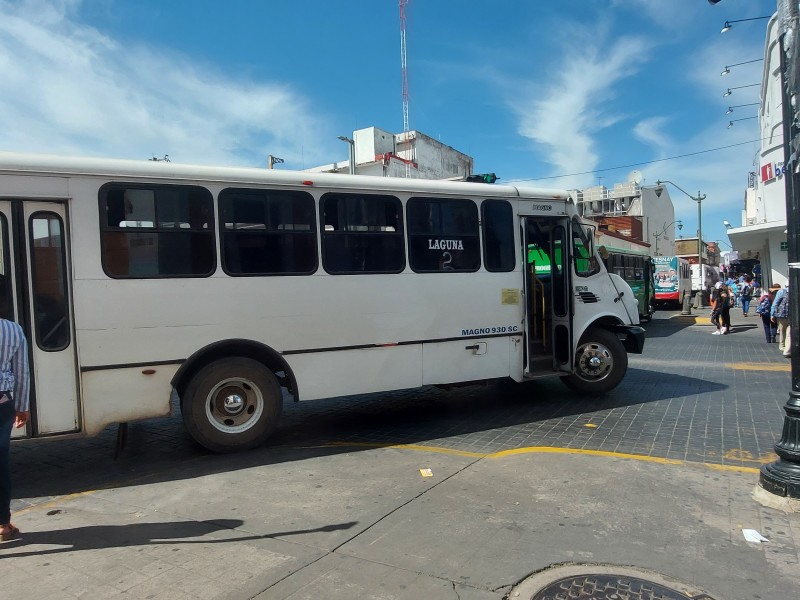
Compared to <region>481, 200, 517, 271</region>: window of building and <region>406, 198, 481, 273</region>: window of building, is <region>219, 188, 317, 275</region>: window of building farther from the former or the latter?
<region>481, 200, 517, 271</region>: window of building

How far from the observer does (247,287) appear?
19.1 feet

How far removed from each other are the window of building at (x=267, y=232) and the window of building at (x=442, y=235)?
1.30 m

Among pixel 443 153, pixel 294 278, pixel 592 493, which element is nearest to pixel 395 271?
pixel 294 278

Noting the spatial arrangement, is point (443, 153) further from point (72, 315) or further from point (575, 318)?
point (72, 315)

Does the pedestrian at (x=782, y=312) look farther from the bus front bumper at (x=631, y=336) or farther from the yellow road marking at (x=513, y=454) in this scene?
the yellow road marking at (x=513, y=454)

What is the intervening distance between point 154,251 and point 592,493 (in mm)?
4683

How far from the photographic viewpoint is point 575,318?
310 inches

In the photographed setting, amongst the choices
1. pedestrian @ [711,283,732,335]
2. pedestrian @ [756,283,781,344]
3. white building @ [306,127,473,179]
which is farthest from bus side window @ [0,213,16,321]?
white building @ [306,127,473,179]

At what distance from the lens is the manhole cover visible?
311cm

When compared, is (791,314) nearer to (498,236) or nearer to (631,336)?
(498,236)

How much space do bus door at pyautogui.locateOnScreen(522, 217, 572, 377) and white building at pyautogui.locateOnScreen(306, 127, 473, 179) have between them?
30.4 m

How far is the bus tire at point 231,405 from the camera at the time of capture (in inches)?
223

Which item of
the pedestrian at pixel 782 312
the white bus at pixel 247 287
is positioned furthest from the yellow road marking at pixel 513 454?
the pedestrian at pixel 782 312

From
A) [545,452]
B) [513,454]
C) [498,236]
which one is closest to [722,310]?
[498,236]
